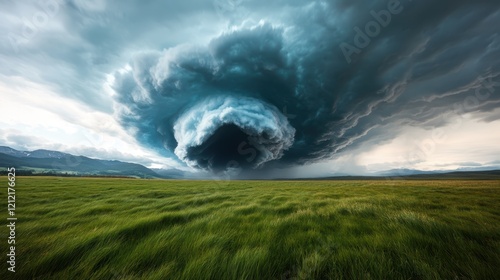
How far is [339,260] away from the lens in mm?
2549

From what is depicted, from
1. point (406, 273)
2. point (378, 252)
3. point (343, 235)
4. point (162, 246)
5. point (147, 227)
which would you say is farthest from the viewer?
point (147, 227)

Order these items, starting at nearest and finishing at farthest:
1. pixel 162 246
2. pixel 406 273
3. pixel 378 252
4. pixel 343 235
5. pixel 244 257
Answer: pixel 406 273, pixel 244 257, pixel 378 252, pixel 162 246, pixel 343 235

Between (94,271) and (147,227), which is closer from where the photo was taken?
(94,271)

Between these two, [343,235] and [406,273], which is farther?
[343,235]

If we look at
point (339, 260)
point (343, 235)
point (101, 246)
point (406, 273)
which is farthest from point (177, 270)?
point (343, 235)

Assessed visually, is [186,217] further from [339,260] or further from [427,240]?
[427,240]

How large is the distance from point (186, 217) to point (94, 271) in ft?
9.28

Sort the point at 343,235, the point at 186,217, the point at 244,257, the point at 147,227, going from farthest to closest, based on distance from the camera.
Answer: the point at 186,217, the point at 147,227, the point at 343,235, the point at 244,257

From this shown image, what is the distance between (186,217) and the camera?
5.10m

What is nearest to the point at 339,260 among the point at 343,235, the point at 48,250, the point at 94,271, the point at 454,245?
the point at 343,235

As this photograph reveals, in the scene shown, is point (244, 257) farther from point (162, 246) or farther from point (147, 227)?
point (147, 227)

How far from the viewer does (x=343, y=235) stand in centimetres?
369

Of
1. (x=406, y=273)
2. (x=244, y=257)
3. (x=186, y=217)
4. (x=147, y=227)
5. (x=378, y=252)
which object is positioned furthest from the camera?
(x=186, y=217)

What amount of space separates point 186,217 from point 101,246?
89.5 inches
